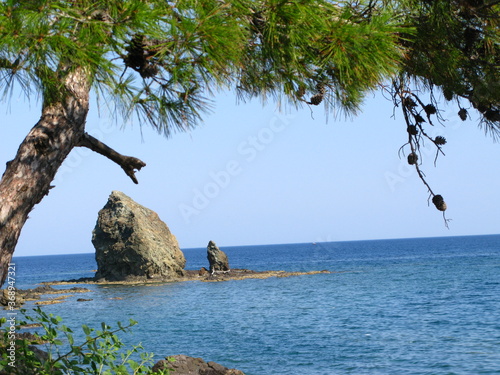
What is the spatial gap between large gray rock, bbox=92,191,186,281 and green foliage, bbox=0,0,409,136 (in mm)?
45885

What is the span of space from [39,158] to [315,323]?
23.8 m

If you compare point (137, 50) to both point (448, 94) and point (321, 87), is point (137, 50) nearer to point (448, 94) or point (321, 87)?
point (321, 87)

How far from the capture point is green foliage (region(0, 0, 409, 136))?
3.46m

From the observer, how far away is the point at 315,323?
26.5 m

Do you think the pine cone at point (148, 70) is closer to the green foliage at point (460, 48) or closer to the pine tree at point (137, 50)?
the pine tree at point (137, 50)

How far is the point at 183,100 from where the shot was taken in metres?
4.84

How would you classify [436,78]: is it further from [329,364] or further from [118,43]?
[329,364]

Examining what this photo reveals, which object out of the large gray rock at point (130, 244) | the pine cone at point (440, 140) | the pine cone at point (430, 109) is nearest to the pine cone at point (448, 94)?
the pine cone at point (430, 109)

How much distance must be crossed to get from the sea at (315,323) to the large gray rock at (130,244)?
379cm

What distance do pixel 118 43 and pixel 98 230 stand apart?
4954cm

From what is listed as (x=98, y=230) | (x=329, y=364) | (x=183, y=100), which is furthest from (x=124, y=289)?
(x=183, y=100)

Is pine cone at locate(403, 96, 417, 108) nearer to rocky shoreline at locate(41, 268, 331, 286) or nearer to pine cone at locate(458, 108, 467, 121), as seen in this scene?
pine cone at locate(458, 108, 467, 121)

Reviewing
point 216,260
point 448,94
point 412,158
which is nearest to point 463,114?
point 448,94

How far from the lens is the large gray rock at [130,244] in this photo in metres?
49.9
